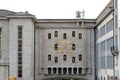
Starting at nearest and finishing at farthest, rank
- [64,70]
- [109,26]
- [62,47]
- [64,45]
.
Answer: [109,26] < [64,70] < [64,45] < [62,47]

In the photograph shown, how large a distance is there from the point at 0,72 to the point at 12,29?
7.42 metres

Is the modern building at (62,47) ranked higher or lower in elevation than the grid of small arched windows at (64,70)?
higher

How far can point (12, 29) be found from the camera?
7269cm

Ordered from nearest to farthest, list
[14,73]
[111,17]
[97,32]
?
1. [111,17]
2. [14,73]
3. [97,32]

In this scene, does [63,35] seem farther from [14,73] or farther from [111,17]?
[111,17]

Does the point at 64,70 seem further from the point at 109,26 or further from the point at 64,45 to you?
the point at 109,26

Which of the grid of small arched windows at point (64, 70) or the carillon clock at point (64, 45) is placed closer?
the grid of small arched windows at point (64, 70)

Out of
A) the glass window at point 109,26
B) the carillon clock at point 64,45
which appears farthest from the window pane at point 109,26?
the carillon clock at point 64,45

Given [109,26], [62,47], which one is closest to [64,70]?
[62,47]

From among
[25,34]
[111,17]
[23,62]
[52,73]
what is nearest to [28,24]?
[25,34]

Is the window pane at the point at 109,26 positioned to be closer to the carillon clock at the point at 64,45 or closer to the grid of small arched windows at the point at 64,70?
the carillon clock at the point at 64,45

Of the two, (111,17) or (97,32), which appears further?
(97,32)

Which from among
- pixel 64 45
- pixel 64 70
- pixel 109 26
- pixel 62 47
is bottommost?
pixel 64 70

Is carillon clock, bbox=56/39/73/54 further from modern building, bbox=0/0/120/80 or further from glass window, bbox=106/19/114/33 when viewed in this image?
glass window, bbox=106/19/114/33
